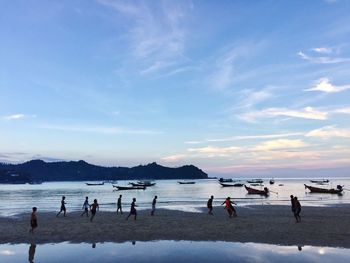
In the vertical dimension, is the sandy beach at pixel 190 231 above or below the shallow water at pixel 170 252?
above

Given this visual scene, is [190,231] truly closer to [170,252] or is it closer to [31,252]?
[170,252]

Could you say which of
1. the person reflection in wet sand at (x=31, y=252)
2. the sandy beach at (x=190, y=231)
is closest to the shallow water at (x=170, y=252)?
the person reflection in wet sand at (x=31, y=252)

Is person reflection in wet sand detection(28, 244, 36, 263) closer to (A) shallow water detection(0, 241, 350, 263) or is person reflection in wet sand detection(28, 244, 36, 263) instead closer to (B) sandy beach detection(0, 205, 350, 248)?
(A) shallow water detection(0, 241, 350, 263)

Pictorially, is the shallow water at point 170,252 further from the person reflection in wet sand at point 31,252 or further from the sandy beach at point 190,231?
the sandy beach at point 190,231

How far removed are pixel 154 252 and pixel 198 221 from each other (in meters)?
11.5

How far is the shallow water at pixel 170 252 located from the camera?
16.5 m

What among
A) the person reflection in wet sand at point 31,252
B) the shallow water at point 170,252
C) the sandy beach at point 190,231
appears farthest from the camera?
the sandy beach at point 190,231

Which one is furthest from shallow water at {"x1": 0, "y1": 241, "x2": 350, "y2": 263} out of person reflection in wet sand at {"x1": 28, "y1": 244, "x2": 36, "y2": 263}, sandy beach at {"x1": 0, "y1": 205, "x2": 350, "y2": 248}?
sandy beach at {"x1": 0, "y1": 205, "x2": 350, "y2": 248}

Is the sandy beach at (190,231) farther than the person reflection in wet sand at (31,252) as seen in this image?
Yes

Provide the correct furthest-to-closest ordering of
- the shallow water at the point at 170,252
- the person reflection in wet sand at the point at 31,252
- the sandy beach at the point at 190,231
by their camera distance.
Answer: the sandy beach at the point at 190,231, the person reflection in wet sand at the point at 31,252, the shallow water at the point at 170,252

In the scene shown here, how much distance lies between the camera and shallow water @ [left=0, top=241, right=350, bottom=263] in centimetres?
1652

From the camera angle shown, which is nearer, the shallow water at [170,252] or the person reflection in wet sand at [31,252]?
the shallow water at [170,252]

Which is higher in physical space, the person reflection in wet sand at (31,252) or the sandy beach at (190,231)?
Answer: the sandy beach at (190,231)

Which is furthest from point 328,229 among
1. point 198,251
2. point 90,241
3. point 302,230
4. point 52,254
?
point 52,254
